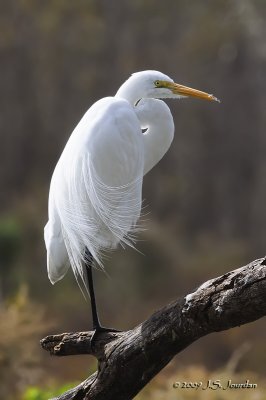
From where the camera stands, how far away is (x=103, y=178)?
3.21m

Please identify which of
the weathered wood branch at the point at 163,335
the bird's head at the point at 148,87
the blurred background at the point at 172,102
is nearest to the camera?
the weathered wood branch at the point at 163,335

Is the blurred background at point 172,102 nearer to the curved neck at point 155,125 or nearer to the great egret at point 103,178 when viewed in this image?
the curved neck at point 155,125

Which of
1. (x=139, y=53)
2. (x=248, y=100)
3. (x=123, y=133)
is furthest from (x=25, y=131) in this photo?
(x=123, y=133)

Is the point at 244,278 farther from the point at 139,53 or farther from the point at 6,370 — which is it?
the point at 139,53

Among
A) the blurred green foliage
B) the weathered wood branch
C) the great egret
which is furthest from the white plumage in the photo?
the blurred green foliage

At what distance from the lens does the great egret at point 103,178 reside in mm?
3027

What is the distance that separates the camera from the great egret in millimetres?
3027

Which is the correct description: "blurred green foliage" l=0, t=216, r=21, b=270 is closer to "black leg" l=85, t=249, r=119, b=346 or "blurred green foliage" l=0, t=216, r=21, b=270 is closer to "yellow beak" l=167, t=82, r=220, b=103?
"yellow beak" l=167, t=82, r=220, b=103

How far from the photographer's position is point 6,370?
657 cm

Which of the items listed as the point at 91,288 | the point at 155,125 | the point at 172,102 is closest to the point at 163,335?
the point at 91,288

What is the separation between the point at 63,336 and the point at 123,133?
2.53ft

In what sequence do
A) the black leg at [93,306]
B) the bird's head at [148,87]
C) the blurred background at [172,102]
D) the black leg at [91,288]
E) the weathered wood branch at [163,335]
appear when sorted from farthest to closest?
the blurred background at [172,102]
the bird's head at [148,87]
the black leg at [91,288]
the black leg at [93,306]
the weathered wood branch at [163,335]

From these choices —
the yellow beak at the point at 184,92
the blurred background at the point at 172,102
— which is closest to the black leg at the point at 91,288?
the yellow beak at the point at 184,92

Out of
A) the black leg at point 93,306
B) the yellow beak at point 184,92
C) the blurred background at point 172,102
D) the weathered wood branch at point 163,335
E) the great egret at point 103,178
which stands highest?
the blurred background at point 172,102
